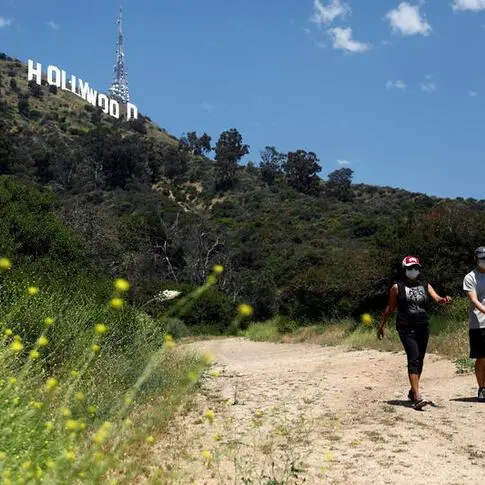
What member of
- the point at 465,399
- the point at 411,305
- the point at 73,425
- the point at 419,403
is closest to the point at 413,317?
the point at 411,305

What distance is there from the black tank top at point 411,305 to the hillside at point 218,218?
12.3 meters

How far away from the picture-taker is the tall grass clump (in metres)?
2.42

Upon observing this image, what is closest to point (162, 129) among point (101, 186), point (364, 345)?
point (101, 186)

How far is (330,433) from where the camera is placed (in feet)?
17.4

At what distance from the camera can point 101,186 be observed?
57.8 m

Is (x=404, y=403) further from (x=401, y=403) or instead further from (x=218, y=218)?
(x=218, y=218)

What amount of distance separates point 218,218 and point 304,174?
17534 millimetres

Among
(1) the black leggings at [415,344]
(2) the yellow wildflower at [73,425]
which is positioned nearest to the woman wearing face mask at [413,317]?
(1) the black leggings at [415,344]

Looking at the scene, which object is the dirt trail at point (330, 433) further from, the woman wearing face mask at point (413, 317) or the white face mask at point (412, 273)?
the white face mask at point (412, 273)

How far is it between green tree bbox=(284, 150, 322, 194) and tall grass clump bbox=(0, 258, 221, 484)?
5828 centimetres

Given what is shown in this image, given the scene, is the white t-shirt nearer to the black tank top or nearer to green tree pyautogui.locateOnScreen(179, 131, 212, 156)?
the black tank top

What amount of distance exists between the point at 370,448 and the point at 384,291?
1649 cm

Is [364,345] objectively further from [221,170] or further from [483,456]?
[221,170]

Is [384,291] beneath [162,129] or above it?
beneath
